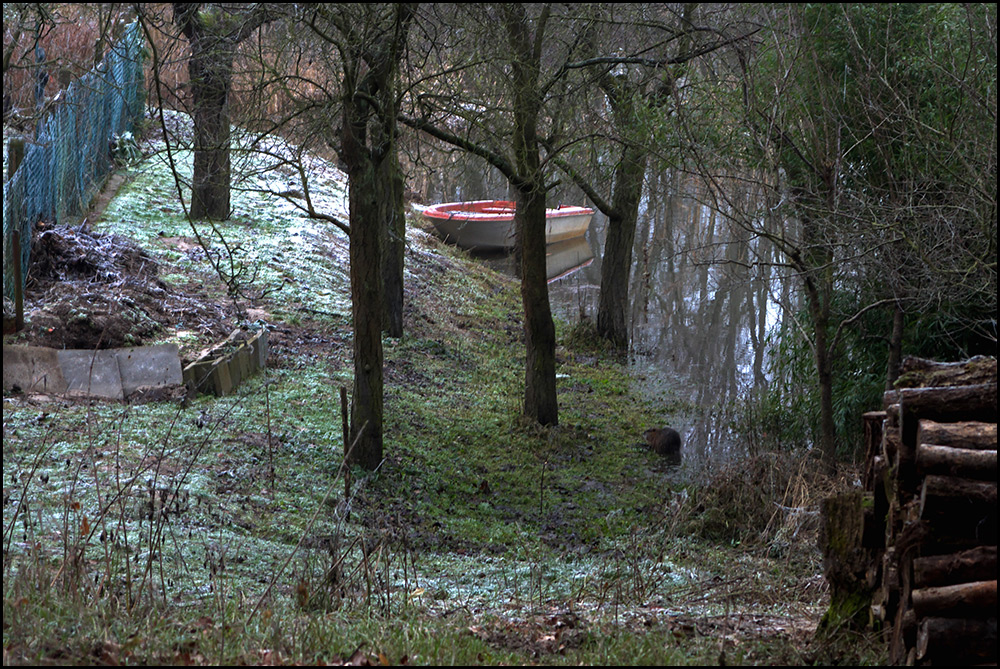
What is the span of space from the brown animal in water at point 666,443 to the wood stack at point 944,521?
277 inches

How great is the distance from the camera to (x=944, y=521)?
3.98 meters

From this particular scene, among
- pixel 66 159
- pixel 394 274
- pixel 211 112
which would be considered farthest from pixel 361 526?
pixel 66 159

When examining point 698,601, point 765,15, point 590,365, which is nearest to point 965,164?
point 765,15

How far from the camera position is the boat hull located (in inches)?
960

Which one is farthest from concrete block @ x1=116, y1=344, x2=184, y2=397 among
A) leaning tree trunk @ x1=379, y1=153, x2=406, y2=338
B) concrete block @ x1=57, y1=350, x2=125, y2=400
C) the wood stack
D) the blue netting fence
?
the wood stack

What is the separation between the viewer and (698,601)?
5871 millimetres

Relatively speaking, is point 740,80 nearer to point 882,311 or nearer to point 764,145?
point 764,145

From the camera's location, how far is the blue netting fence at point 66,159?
11.0 metres

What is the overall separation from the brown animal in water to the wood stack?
7.04 m

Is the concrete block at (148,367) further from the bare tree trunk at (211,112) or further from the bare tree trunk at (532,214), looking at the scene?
Result: the bare tree trunk at (532,214)

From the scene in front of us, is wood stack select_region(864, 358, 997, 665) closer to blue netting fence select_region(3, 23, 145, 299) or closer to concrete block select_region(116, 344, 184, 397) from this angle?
concrete block select_region(116, 344, 184, 397)

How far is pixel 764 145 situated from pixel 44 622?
785 centimetres

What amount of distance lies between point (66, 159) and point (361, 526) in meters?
9.42

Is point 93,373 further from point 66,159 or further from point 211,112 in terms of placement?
point 66,159
